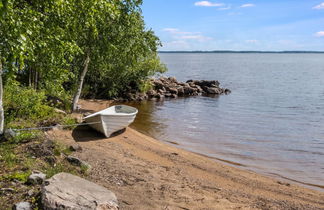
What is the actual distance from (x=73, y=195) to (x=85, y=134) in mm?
7861

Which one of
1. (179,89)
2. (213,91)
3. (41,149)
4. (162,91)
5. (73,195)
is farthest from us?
(213,91)

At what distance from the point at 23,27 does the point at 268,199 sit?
797cm

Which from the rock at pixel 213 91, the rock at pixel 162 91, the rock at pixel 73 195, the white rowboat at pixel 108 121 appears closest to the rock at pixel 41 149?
the rock at pixel 73 195

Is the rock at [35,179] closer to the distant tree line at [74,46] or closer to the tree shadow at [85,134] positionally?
the distant tree line at [74,46]

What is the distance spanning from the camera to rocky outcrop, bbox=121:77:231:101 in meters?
33.0

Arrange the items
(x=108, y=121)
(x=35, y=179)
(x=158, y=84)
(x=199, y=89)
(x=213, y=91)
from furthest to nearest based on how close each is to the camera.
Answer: (x=199, y=89) < (x=213, y=91) < (x=158, y=84) < (x=108, y=121) < (x=35, y=179)

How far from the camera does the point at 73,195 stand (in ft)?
20.6

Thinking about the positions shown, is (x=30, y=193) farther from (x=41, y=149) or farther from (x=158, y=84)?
(x=158, y=84)

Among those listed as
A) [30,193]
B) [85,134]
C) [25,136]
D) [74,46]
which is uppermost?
[74,46]

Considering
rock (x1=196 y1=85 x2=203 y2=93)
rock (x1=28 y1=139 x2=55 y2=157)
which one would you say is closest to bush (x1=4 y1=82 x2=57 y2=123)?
rock (x1=28 y1=139 x2=55 y2=157)

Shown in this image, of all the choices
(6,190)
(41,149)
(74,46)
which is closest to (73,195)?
(6,190)

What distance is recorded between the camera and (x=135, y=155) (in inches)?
490

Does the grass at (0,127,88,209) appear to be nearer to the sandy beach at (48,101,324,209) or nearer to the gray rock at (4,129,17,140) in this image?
the gray rock at (4,129,17,140)

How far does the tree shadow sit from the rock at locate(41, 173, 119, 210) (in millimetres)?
6364
